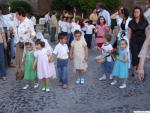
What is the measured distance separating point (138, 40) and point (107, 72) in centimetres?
111

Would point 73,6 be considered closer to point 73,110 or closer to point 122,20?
point 122,20

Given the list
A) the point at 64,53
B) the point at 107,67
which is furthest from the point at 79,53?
the point at 107,67

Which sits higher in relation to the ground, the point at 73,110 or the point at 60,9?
the point at 60,9

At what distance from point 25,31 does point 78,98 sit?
2.20m

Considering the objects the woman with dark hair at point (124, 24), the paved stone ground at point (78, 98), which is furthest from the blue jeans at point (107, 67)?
the woman with dark hair at point (124, 24)

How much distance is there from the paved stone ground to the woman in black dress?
69cm

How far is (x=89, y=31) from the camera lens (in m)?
17.4

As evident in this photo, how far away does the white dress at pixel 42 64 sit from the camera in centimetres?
1005

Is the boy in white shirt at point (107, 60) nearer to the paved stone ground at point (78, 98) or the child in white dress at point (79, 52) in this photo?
the paved stone ground at point (78, 98)

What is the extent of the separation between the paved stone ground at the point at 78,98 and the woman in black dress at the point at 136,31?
69cm

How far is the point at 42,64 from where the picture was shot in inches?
397

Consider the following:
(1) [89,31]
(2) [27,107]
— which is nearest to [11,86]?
(2) [27,107]

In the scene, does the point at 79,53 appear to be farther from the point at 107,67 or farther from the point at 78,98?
the point at 78,98

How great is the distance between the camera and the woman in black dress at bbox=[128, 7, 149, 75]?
10930 millimetres
